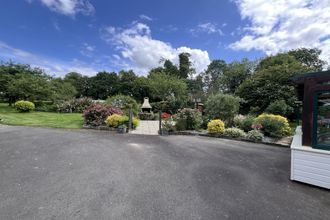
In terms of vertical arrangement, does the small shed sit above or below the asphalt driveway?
above

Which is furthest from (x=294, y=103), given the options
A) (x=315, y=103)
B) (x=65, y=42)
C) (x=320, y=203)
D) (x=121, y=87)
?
(x=121, y=87)

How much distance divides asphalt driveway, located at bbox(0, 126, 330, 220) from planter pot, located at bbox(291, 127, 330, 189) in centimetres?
19

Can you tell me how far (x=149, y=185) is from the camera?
323cm

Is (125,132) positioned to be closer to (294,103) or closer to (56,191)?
(56,191)

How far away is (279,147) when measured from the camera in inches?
247

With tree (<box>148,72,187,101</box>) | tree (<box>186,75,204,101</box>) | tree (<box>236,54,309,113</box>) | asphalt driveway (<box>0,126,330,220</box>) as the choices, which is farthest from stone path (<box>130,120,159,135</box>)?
tree (<box>186,75,204,101</box>)

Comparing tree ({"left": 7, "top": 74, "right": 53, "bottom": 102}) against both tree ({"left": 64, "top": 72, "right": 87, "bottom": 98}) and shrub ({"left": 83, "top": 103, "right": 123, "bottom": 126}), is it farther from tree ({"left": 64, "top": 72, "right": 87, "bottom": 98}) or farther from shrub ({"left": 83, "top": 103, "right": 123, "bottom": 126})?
tree ({"left": 64, "top": 72, "right": 87, "bottom": 98})

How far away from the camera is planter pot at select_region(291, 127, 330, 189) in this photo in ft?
10.6

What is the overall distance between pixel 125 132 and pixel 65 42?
33.8ft

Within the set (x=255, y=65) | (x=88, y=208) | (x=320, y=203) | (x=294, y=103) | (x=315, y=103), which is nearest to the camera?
(x=88, y=208)

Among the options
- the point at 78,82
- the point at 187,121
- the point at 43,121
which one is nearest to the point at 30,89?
the point at 43,121

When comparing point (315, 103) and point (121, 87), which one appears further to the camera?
point (121, 87)

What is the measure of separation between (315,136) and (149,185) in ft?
10.9

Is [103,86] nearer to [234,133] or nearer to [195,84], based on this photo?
[195,84]
